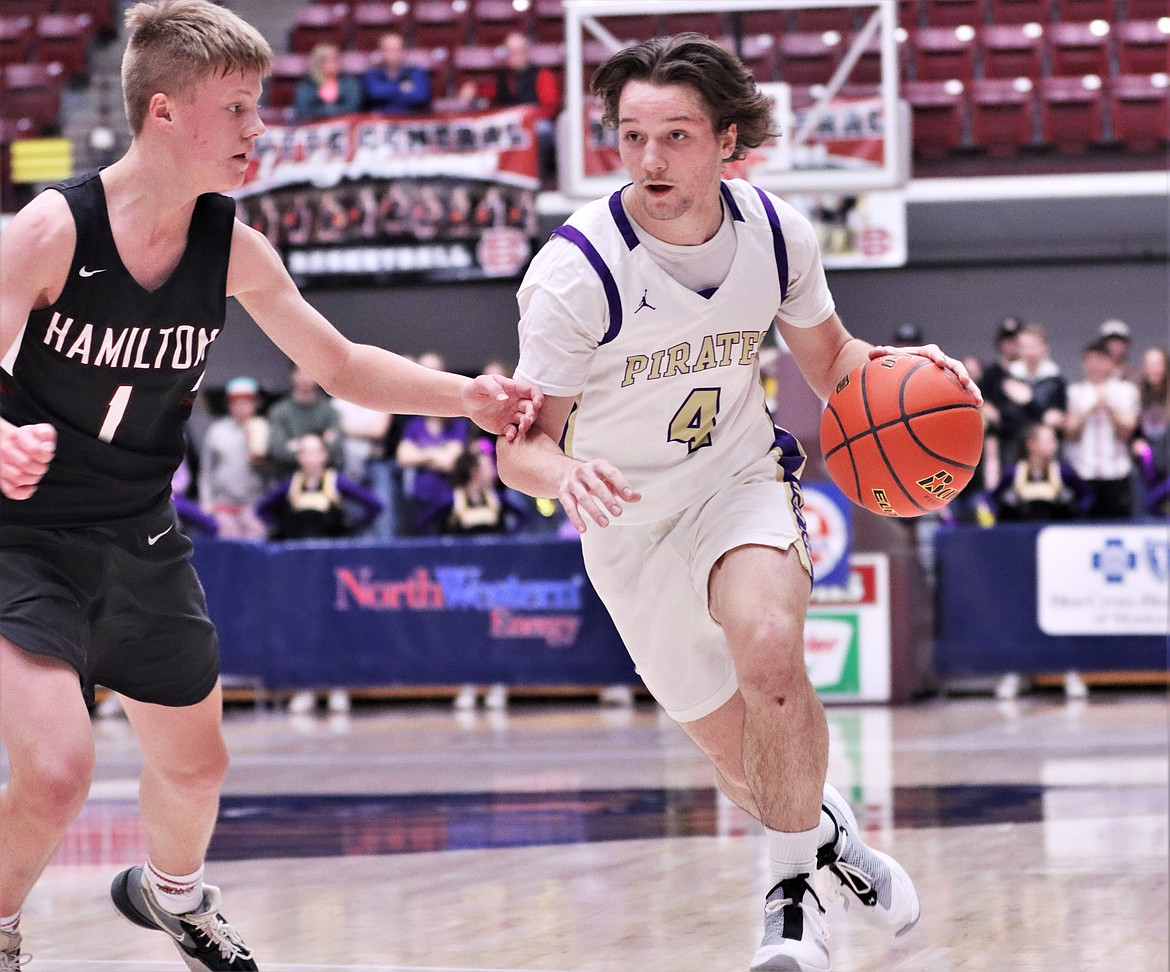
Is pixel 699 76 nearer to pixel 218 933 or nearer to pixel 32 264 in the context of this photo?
pixel 32 264

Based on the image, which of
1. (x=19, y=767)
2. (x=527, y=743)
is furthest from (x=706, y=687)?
(x=527, y=743)

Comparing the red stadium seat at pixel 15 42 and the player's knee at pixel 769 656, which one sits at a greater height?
the red stadium seat at pixel 15 42

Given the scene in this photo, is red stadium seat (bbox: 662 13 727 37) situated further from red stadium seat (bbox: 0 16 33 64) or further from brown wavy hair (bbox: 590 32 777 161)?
brown wavy hair (bbox: 590 32 777 161)

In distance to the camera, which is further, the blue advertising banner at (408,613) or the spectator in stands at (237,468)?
the spectator in stands at (237,468)

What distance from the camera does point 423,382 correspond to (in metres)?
3.92

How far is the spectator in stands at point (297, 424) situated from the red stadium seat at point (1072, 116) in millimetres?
7214

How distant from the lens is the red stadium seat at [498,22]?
54.7 ft

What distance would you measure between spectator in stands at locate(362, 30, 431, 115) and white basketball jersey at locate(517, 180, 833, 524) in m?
11.2

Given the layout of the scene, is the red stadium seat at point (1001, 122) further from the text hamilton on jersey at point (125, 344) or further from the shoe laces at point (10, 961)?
the shoe laces at point (10, 961)

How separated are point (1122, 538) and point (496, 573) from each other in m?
4.03

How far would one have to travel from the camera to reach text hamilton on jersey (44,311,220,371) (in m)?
3.41

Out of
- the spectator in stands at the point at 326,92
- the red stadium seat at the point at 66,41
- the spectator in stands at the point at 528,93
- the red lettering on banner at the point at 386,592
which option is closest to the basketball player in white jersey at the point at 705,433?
the red lettering on banner at the point at 386,592

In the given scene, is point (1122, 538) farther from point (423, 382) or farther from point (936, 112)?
point (423, 382)

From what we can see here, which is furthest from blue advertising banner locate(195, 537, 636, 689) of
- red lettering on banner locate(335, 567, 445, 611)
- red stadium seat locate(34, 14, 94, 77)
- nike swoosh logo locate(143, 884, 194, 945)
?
red stadium seat locate(34, 14, 94, 77)
